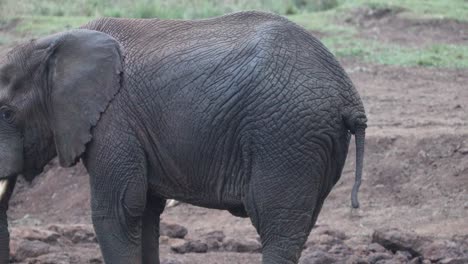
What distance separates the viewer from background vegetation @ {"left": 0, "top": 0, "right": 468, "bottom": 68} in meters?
15.0

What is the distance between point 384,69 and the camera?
47.2 ft

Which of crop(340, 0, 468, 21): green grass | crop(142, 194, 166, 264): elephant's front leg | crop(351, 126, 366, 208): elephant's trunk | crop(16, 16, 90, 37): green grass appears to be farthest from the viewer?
crop(340, 0, 468, 21): green grass

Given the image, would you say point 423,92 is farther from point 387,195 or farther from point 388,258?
point 388,258

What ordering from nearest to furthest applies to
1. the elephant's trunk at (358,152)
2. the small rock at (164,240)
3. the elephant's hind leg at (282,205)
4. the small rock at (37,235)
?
the elephant's hind leg at (282,205) → the elephant's trunk at (358,152) → the small rock at (37,235) → the small rock at (164,240)

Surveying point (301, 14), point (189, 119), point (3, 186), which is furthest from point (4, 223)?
point (301, 14)

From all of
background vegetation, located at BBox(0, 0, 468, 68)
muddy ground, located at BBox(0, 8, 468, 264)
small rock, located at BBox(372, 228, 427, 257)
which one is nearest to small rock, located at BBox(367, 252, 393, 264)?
muddy ground, located at BBox(0, 8, 468, 264)

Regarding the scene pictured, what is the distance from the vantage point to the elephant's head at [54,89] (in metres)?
6.64

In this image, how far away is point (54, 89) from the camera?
669 cm

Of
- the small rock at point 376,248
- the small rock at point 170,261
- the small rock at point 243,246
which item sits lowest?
the small rock at point 243,246

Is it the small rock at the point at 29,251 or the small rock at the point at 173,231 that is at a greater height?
the small rock at the point at 29,251

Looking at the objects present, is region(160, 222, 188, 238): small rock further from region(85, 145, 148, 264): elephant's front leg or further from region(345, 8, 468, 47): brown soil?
region(345, 8, 468, 47): brown soil

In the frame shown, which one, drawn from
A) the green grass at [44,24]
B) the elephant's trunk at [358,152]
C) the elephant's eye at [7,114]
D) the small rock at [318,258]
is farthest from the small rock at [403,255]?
the green grass at [44,24]

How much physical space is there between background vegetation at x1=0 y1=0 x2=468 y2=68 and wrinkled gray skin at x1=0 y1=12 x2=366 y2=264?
8.19 metres

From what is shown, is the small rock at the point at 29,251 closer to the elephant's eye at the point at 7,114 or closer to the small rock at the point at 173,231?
the small rock at the point at 173,231
